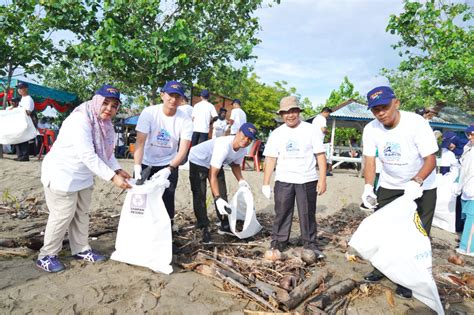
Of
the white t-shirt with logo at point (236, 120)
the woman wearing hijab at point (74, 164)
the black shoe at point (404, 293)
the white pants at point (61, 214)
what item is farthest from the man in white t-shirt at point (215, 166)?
the white t-shirt with logo at point (236, 120)

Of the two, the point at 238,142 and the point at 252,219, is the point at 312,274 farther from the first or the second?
the point at 238,142

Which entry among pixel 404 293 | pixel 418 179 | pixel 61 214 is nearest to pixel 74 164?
pixel 61 214

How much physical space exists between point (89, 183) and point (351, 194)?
560cm

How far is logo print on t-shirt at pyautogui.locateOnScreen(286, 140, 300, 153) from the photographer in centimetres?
354

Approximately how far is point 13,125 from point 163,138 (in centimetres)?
428

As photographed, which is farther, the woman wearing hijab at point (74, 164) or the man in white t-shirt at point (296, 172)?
the man in white t-shirt at point (296, 172)

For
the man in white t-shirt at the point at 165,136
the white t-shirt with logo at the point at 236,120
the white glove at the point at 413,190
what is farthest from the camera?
the white t-shirt with logo at the point at 236,120

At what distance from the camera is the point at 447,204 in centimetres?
552

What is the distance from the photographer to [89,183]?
9.62 feet

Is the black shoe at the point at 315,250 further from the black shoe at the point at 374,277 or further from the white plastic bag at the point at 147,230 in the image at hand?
the white plastic bag at the point at 147,230

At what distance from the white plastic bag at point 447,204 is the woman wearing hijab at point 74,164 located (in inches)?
206

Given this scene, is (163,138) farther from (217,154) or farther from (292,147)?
(292,147)

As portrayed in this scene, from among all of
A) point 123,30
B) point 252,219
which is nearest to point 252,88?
point 123,30

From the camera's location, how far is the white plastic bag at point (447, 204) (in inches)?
216
